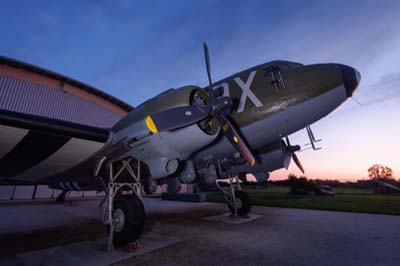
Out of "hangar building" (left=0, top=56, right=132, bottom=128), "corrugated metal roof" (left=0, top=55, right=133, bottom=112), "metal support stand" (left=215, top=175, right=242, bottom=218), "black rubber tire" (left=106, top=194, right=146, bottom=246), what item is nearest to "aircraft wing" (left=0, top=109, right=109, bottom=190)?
"black rubber tire" (left=106, top=194, right=146, bottom=246)

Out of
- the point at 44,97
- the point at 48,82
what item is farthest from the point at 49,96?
the point at 48,82

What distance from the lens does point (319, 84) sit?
16.8 ft

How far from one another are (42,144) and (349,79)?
26.2ft

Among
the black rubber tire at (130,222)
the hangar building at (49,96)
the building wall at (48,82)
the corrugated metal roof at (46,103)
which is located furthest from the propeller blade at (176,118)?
the building wall at (48,82)

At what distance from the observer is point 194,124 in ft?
16.8

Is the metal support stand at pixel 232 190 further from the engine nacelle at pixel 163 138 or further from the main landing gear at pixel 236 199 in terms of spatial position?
the engine nacelle at pixel 163 138

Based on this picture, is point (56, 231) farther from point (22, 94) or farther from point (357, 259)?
point (22, 94)

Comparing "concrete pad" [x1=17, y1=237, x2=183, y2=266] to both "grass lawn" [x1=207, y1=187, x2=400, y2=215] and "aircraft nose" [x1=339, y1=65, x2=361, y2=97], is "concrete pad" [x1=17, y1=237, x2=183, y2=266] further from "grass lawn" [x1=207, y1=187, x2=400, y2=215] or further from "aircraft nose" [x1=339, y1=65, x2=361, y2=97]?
"grass lawn" [x1=207, y1=187, x2=400, y2=215]

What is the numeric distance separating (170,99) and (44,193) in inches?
1004

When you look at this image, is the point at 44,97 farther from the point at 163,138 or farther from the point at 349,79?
the point at 349,79

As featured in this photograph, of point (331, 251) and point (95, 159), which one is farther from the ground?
point (95, 159)

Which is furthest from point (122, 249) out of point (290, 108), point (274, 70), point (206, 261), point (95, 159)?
point (274, 70)

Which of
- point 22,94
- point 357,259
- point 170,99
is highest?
point 22,94

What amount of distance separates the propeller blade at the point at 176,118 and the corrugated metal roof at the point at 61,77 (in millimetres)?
23580
